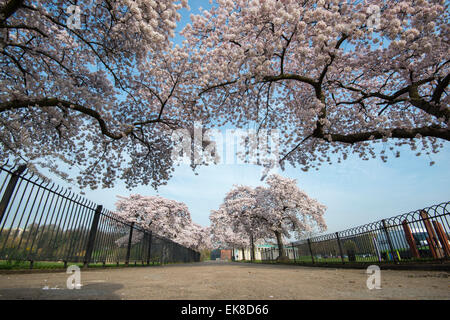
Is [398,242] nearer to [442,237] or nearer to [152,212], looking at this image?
[442,237]

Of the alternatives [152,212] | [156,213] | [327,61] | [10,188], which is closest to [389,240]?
[327,61]

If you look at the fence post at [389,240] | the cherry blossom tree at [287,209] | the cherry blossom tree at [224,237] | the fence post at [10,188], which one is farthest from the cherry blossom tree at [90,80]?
the cherry blossom tree at [224,237]

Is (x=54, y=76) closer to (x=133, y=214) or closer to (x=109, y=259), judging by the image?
(x=109, y=259)

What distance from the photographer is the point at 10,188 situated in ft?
16.4

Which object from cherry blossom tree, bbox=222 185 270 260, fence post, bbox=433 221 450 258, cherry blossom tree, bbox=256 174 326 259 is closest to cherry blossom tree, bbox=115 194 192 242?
cherry blossom tree, bbox=222 185 270 260

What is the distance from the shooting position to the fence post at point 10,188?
4.80m

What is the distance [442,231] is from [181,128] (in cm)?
1111

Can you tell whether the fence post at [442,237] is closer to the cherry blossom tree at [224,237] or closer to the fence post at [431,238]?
the fence post at [431,238]

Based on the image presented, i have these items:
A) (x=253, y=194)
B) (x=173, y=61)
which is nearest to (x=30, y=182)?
(x=173, y=61)

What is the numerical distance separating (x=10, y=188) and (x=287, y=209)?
95.3ft

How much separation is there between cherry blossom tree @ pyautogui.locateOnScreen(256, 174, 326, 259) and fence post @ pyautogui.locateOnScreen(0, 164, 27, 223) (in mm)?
26731

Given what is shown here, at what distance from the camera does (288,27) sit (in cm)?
771
